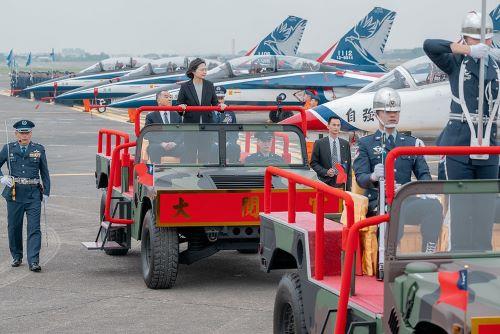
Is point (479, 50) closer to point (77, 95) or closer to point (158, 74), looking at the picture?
point (158, 74)

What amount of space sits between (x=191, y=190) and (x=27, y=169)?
2.35 m

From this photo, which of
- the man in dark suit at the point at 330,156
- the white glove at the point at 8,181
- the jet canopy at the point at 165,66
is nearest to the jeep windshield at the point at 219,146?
the man in dark suit at the point at 330,156

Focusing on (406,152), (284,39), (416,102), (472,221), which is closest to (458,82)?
(472,221)

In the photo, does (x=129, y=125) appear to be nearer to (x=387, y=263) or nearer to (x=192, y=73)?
(x=192, y=73)

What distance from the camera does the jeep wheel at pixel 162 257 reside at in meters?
11.4

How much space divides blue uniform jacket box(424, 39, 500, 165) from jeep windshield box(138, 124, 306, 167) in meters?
3.89

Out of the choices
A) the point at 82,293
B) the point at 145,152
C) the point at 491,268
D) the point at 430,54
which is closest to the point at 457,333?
the point at 491,268

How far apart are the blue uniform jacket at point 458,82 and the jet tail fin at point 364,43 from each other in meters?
39.8

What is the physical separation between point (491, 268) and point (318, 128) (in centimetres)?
2149

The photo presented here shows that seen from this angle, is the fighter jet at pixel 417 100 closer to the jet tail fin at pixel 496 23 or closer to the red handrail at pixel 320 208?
the jet tail fin at pixel 496 23

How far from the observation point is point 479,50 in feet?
26.7

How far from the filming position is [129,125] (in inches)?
1684

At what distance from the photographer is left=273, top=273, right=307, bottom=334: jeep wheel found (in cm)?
751

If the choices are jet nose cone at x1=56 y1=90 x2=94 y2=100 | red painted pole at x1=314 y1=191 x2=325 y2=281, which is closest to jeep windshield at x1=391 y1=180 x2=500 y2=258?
red painted pole at x1=314 y1=191 x2=325 y2=281
